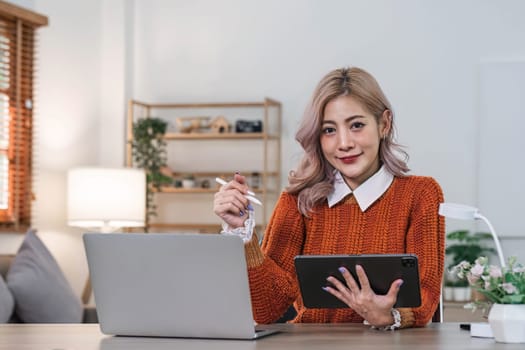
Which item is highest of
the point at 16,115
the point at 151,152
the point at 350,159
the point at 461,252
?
the point at 16,115

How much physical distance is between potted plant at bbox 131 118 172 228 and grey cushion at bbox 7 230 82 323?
40.1 inches

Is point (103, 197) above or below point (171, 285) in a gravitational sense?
above

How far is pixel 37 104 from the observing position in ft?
18.5

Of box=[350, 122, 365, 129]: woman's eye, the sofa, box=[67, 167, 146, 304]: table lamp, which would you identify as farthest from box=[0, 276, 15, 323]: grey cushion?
box=[350, 122, 365, 129]: woman's eye

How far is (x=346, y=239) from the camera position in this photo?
2.55 m

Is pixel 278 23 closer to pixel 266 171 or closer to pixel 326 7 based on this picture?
pixel 326 7

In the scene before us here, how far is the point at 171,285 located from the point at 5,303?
8.45 feet

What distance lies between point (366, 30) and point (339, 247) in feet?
11.7

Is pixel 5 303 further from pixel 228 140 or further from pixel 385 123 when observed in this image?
pixel 385 123

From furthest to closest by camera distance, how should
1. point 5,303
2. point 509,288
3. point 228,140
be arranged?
point 228,140 → point 5,303 → point 509,288

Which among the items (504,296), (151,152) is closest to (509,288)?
(504,296)

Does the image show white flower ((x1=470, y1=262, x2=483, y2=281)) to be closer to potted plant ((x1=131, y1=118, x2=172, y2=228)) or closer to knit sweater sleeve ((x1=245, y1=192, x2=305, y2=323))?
knit sweater sleeve ((x1=245, y1=192, x2=305, y2=323))

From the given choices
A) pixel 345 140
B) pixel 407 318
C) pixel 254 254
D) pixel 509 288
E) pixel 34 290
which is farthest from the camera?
pixel 34 290

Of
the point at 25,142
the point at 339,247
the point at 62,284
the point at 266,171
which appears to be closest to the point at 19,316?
the point at 62,284
